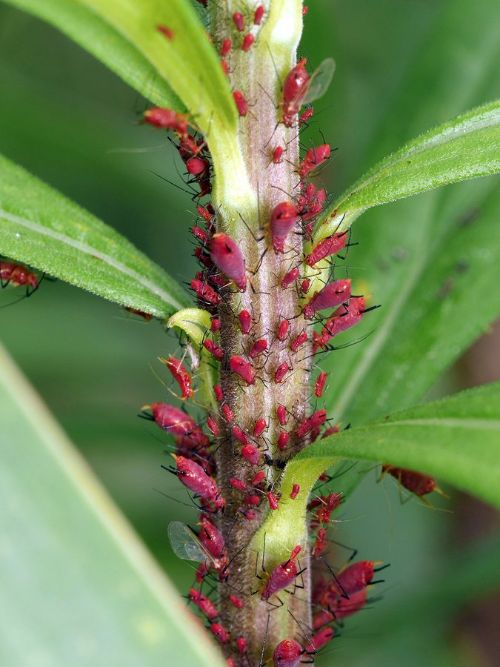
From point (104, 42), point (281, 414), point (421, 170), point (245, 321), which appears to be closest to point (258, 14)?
point (104, 42)

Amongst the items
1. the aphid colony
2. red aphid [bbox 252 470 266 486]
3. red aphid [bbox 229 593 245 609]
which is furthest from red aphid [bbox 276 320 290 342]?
red aphid [bbox 229 593 245 609]

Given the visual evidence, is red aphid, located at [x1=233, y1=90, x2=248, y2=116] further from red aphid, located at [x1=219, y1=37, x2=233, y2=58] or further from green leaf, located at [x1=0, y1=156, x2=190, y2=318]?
green leaf, located at [x1=0, y1=156, x2=190, y2=318]

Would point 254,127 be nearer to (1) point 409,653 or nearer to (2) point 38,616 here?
(2) point 38,616

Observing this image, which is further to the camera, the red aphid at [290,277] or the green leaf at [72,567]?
the red aphid at [290,277]

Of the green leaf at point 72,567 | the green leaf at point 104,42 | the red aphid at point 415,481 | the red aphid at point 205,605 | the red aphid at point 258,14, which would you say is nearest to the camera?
the green leaf at point 72,567

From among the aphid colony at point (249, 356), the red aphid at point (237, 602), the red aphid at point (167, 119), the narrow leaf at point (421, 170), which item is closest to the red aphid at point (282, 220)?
the aphid colony at point (249, 356)

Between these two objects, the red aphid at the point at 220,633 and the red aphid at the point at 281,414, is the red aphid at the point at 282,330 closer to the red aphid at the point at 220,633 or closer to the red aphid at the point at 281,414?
the red aphid at the point at 281,414
